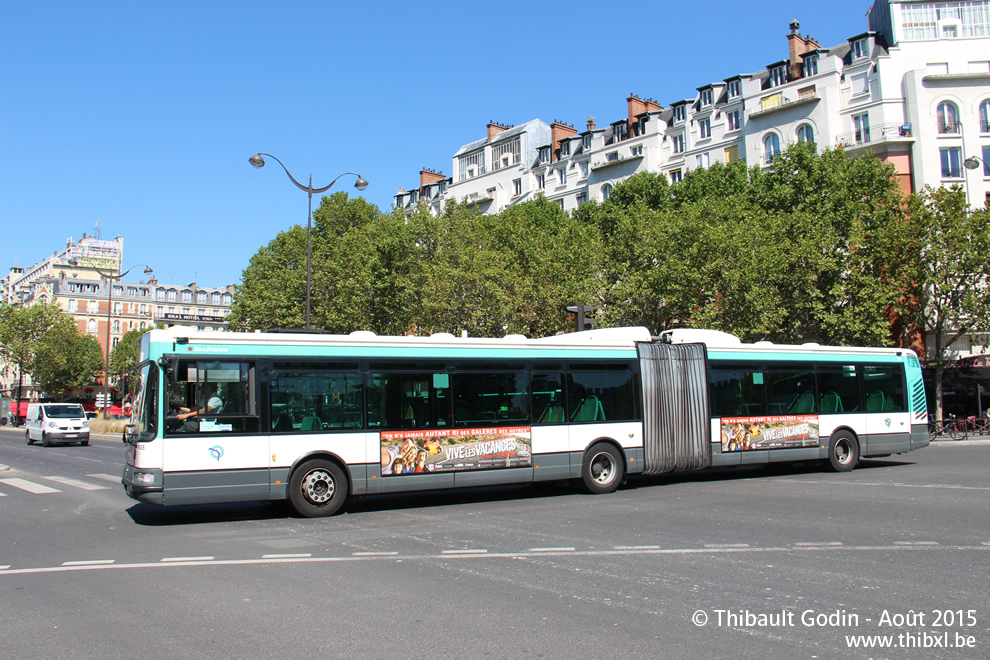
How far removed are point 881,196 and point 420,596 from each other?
121ft

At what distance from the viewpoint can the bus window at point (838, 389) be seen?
55.5 ft

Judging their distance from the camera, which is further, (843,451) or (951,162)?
(951,162)

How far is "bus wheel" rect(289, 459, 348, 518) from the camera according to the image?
1105 cm

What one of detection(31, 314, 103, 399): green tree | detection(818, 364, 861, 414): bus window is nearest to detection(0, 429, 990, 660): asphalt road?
detection(818, 364, 861, 414): bus window

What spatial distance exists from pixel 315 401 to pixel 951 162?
4397 centimetres

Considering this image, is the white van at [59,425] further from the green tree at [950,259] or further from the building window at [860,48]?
the building window at [860,48]

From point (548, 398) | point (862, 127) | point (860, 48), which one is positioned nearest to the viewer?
point (548, 398)

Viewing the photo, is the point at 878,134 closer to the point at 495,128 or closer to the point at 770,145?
the point at 770,145

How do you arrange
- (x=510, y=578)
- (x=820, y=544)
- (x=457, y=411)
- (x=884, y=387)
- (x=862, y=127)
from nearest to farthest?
(x=510, y=578), (x=820, y=544), (x=457, y=411), (x=884, y=387), (x=862, y=127)

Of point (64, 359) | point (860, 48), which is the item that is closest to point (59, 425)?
point (64, 359)

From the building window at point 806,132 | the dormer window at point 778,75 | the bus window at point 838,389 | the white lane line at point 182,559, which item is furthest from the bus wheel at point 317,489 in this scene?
the dormer window at point 778,75

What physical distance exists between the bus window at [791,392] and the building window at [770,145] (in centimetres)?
3604

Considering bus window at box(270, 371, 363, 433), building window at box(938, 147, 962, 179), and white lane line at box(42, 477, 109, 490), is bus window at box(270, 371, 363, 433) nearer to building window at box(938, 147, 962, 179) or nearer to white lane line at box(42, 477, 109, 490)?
white lane line at box(42, 477, 109, 490)

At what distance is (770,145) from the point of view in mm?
49062
